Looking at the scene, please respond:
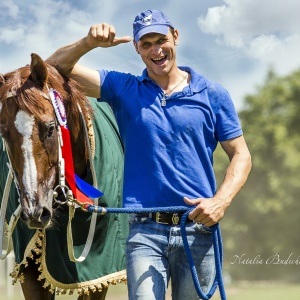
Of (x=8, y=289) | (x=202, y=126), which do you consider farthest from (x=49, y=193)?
(x=8, y=289)

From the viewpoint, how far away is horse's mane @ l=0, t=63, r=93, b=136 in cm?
293

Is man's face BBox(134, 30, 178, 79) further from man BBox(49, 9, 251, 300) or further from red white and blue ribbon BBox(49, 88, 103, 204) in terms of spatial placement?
red white and blue ribbon BBox(49, 88, 103, 204)

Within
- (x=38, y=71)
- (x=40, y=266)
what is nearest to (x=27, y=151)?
(x=38, y=71)

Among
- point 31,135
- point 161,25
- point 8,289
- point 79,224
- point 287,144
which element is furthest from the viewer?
point 287,144

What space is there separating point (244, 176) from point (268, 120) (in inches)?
725

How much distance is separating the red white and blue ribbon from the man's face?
40 cm

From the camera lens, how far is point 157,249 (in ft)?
9.62

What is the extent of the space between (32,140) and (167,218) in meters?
0.61

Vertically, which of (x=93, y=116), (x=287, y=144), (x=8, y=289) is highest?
(x=287, y=144)

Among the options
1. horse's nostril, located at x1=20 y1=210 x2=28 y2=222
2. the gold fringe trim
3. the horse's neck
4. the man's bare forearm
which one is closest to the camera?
horse's nostril, located at x1=20 y1=210 x2=28 y2=222

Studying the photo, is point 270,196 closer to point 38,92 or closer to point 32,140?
point 38,92

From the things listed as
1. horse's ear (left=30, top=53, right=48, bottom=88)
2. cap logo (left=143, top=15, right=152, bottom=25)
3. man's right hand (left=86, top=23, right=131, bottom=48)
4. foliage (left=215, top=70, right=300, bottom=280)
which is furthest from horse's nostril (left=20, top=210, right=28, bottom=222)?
foliage (left=215, top=70, right=300, bottom=280)

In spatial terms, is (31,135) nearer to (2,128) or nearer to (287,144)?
(2,128)

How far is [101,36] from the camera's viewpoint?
10.2 ft
